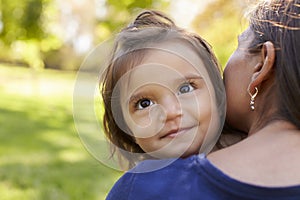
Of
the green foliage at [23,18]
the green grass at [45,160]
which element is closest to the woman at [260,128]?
the green grass at [45,160]

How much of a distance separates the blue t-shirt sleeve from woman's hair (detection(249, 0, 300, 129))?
303mm

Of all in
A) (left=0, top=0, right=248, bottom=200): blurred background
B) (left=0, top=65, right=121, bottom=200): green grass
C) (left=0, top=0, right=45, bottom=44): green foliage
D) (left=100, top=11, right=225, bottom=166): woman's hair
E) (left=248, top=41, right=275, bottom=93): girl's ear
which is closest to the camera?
(left=248, top=41, right=275, bottom=93): girl's ear

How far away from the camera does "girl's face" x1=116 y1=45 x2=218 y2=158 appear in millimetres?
1325

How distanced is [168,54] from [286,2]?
1.01 feet

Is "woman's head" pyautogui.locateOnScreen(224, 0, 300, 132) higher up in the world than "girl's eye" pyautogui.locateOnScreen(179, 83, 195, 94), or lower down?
higher up

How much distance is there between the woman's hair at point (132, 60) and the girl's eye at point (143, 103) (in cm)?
8

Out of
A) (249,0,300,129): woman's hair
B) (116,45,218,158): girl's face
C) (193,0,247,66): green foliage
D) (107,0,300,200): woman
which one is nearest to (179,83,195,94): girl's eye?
(116,45,218,158): girl's face

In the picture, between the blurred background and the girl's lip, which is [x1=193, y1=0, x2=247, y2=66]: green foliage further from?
the girl's lip

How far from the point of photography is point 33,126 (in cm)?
759

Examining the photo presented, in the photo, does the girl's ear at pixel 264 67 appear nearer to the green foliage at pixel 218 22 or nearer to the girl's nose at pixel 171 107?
the girl's nose at pixel 171 107

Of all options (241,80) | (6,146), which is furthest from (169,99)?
(6,146)

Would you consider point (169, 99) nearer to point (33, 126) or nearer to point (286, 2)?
point (286, 2)

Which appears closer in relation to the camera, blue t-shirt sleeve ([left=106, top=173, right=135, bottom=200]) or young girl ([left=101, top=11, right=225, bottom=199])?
blue t-shirt sleeve ([left=106, top=173, right=135, bottom=200])

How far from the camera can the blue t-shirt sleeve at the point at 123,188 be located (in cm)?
112
